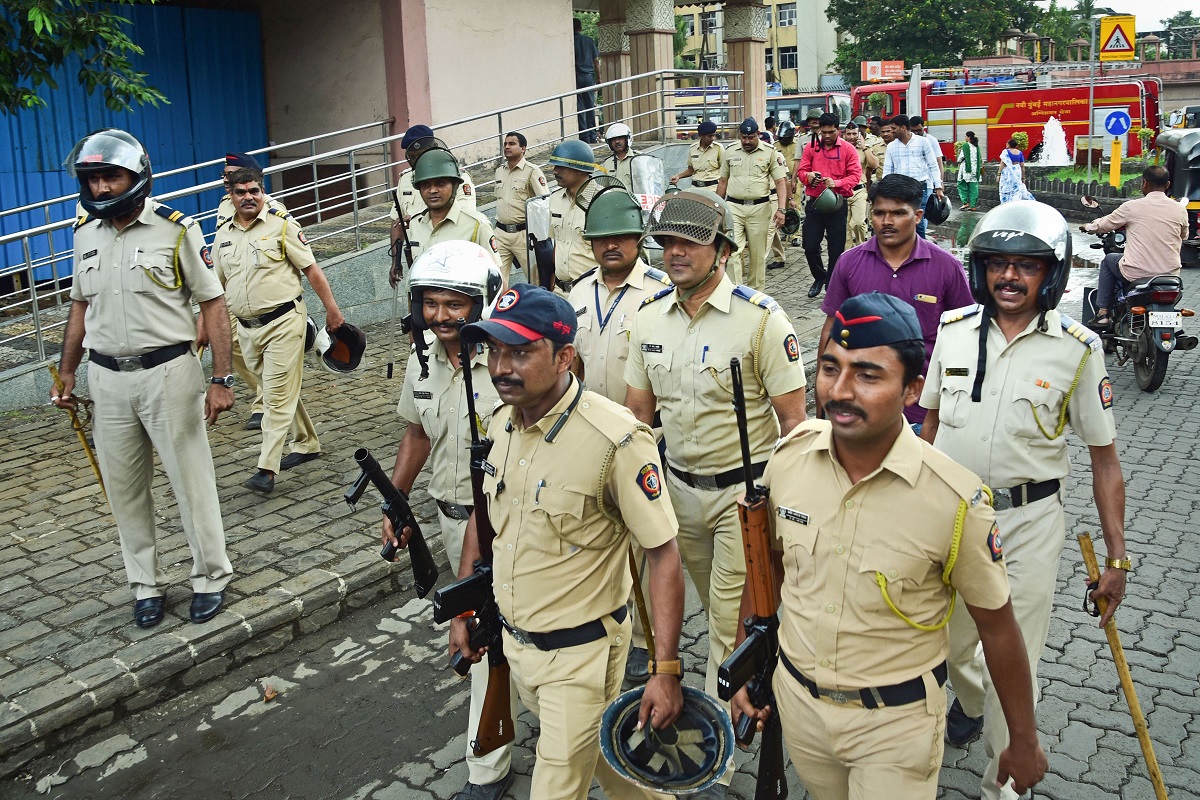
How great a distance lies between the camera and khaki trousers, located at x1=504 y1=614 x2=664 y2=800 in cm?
326

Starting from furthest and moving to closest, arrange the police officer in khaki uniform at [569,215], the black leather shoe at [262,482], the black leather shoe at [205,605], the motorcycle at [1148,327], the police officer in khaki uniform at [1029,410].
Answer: the motorcycle at [1148,327] → the police officer in khaki uniform at [569,215] → the black leather shoe at [262,482] → the black leather shoe at [205,605] → the police officer in khaki uniform at [1029,410]

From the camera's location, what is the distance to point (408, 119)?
1398cm

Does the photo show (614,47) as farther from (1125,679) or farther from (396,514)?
(1125,679)

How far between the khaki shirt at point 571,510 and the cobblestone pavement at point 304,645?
1.23 m

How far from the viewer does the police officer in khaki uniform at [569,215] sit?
28.3 feet

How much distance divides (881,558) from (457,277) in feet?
6.61

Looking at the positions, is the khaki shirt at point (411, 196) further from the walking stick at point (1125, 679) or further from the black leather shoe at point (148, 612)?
the walking stick at point (1125, 679)

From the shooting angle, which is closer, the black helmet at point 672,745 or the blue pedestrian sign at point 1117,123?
the black helmet at point 672,745

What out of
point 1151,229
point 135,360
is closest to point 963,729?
point 135,360

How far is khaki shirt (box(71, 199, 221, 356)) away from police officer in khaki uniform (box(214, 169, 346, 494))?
2.05m

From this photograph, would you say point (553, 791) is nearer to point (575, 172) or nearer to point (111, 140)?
point (111, 140)

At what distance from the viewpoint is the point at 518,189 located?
36.9 feet

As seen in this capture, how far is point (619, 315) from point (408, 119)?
940cm

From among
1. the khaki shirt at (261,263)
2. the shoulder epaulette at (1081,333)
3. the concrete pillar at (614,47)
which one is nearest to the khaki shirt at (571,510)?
the shoulder epaulette at (1081,333)
